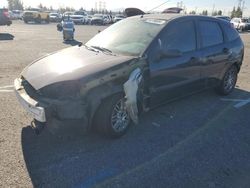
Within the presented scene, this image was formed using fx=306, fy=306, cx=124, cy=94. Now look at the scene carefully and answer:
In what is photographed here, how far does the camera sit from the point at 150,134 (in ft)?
15.2

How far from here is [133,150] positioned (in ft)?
13.5

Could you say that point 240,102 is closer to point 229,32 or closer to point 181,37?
point 229,32

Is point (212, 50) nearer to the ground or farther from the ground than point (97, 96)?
farther from the ground

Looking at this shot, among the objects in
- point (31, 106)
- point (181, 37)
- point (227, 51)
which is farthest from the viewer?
point (227, 51)

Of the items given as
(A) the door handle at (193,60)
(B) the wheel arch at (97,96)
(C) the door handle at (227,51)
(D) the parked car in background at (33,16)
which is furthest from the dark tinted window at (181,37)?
(D) the parked car in background at (33,16)

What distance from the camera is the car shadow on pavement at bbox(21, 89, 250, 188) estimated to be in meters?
3.53

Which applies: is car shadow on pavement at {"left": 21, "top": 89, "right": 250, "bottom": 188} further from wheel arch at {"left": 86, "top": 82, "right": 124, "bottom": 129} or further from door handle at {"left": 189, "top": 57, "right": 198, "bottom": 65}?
door handle at {"left": 189, "top": 57, "right": 198, "bottom": 65}

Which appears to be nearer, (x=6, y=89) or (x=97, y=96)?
(x=97, y=96)

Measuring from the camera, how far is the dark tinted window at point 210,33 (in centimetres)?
574

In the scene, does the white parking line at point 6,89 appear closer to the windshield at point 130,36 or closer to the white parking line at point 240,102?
the windshield at point 130,36

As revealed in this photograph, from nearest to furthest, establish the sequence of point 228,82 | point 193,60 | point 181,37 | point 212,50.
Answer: point 181,37
point 193,60
point 212,50
point 228,82

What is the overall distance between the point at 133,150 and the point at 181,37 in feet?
7.27

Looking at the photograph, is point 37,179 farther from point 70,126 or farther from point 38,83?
point 38,83

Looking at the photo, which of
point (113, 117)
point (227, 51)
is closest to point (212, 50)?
point (227, 51)
